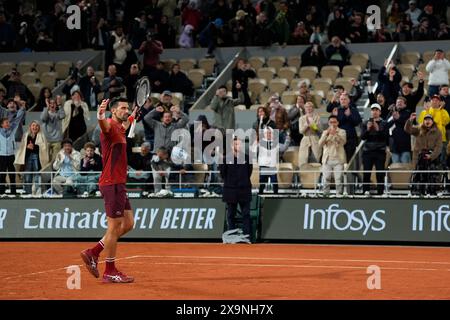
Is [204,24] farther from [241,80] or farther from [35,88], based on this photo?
[35,88]

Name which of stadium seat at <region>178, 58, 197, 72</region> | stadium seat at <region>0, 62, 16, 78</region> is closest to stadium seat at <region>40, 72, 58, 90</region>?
stadium seat at <region>0, 62, 16, 78</region>

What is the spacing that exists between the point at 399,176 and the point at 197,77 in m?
8.20

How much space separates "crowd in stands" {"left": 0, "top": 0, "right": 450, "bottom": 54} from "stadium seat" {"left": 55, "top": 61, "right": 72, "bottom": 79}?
107 cm

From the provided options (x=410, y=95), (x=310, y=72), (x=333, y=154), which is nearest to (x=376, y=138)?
(x=333, y=154)

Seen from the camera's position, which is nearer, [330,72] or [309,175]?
[309,175]

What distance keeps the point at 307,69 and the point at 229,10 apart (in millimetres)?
3810

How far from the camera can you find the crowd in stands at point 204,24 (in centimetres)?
2545

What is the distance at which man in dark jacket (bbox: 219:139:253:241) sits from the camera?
18.8 m

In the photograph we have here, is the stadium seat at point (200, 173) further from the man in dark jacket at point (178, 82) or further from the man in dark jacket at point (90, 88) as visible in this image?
the man in dark jacket at point (90, 88)

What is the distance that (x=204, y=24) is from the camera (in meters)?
27.6

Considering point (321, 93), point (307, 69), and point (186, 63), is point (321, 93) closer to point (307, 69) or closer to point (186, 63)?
point (307, 69)

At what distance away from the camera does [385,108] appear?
21.0m

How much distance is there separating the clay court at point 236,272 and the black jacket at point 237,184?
991mm

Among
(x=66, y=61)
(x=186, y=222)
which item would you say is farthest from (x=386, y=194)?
(x=66, y=61)
